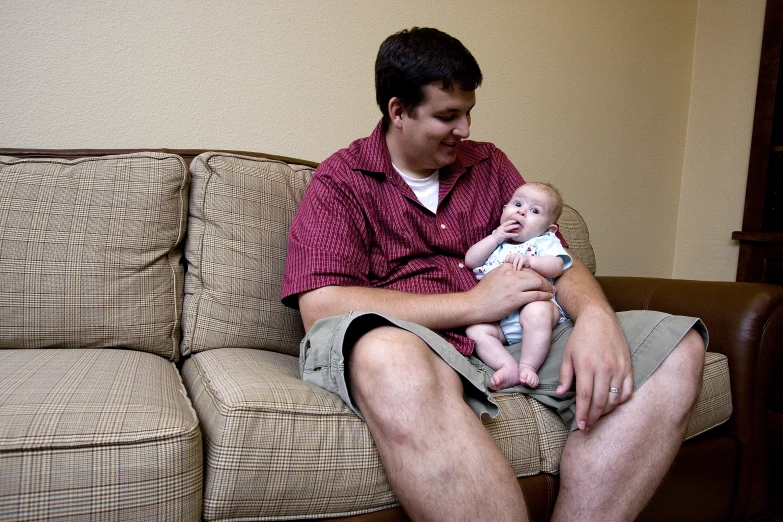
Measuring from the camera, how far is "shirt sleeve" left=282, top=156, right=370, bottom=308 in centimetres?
118

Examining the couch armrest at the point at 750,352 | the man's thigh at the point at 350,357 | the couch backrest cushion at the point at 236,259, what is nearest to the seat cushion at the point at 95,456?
the man's thigh at the point at 350,357

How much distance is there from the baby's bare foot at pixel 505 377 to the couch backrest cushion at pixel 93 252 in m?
0.76

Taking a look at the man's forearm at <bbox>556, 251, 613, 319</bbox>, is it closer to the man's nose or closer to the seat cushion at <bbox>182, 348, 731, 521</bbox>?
the seat cushion at <bbox>182, 348, 731, 521</bbox>

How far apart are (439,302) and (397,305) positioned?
3.2 inches

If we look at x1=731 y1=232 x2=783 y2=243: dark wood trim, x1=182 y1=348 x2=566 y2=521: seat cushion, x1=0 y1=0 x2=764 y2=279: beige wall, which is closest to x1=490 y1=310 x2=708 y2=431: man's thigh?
x1=182 y1=348 x2=566 y2=521: seat cushion

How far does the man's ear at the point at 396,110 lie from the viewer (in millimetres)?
1344

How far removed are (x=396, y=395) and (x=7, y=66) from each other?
1.42 meters

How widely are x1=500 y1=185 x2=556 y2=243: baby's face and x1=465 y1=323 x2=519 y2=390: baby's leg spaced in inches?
9.1

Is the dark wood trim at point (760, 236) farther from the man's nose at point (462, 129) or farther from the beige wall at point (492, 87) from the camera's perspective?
the man's nose at point (462, 129)

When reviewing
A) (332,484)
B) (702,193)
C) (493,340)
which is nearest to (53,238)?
(332,484)

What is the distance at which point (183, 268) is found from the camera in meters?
1.52

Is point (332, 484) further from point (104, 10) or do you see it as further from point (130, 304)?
point (104, 10)

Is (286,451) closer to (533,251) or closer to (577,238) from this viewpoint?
(533,251)

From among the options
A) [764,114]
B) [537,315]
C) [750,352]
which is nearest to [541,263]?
[537,315]
